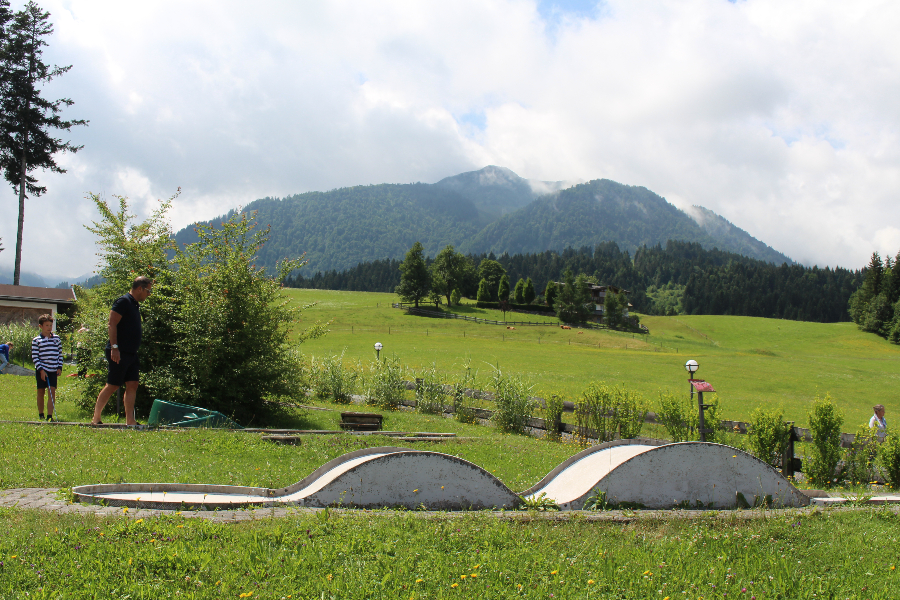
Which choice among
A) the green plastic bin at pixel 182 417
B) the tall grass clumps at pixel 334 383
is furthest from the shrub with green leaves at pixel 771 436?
the tall grass clumps at pixel 334 383

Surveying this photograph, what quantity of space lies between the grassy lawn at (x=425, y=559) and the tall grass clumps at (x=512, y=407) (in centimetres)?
1010

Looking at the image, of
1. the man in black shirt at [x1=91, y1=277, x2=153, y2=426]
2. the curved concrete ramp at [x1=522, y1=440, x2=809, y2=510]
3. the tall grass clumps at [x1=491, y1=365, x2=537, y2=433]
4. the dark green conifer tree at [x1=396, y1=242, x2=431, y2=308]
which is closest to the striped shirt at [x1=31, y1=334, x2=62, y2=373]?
the man in black shirt at [x1=91, y1=277, x2=153, y2=426]

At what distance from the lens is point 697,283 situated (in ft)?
500

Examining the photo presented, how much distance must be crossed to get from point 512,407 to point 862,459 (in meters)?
7.83

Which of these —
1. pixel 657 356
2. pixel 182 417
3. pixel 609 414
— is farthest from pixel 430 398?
pixel 657 356

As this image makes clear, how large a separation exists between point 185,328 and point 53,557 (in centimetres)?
810

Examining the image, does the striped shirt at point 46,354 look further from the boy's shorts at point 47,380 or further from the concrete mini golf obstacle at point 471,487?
the concrete mini golf obstacle at point 471,487

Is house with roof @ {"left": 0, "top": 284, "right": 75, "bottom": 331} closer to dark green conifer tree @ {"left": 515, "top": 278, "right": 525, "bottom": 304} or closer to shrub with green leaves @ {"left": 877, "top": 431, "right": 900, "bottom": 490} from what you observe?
shrub with green leaves @ {"left": 877, "top": 431, "right": 900, "bottom": 490}

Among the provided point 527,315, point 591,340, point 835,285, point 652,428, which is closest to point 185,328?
point 652,428

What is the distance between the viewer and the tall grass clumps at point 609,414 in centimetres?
1325

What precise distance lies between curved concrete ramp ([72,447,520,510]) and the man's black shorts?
3722mm

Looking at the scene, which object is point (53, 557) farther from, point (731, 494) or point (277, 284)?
point (277, 284)

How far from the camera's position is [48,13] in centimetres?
2898

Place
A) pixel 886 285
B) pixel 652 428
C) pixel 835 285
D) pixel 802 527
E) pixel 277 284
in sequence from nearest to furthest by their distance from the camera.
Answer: pixel 802 527 < pixel 277 284 < pixel 652 428 < pixel 886 285 < pixel 835 285
